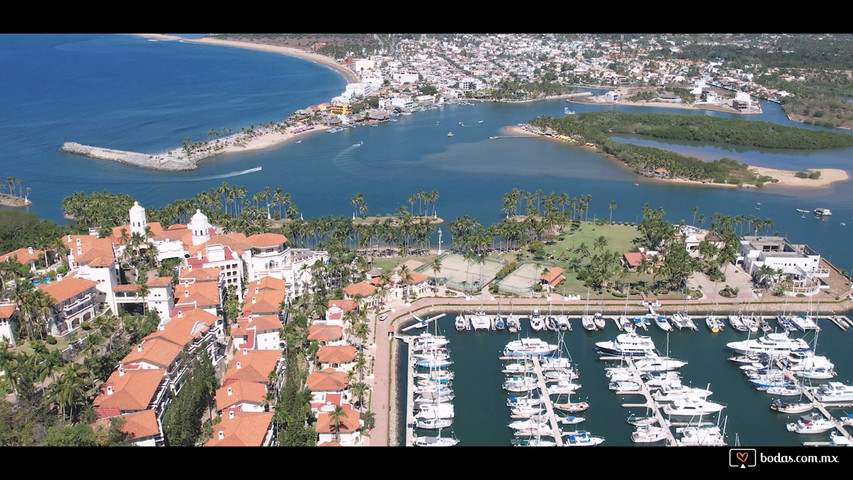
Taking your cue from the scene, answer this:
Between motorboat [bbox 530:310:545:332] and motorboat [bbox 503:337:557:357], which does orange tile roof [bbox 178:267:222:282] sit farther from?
motorboat [bbox 530:310:545:332]

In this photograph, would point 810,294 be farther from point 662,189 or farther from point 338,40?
point 338,40

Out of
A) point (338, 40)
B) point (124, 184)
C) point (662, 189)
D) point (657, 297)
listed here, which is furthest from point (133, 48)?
point (657, 297)

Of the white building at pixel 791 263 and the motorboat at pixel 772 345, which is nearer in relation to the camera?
the motorboat at pixel 772 345

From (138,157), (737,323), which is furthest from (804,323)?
(138,157)

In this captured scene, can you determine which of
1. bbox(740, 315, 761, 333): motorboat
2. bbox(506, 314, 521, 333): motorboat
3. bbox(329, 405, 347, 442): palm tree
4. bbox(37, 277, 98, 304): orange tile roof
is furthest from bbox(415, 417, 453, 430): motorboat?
bbox(740, 315, 761, 333): motorboat

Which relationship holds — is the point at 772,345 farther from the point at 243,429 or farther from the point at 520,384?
the point at 243,429

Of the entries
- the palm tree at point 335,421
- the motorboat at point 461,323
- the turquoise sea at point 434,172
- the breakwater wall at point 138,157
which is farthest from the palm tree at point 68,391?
the breakwater wall at point 138,157

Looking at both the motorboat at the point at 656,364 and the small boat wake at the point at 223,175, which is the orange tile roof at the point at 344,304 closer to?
the motorboat at the point at 656,364
